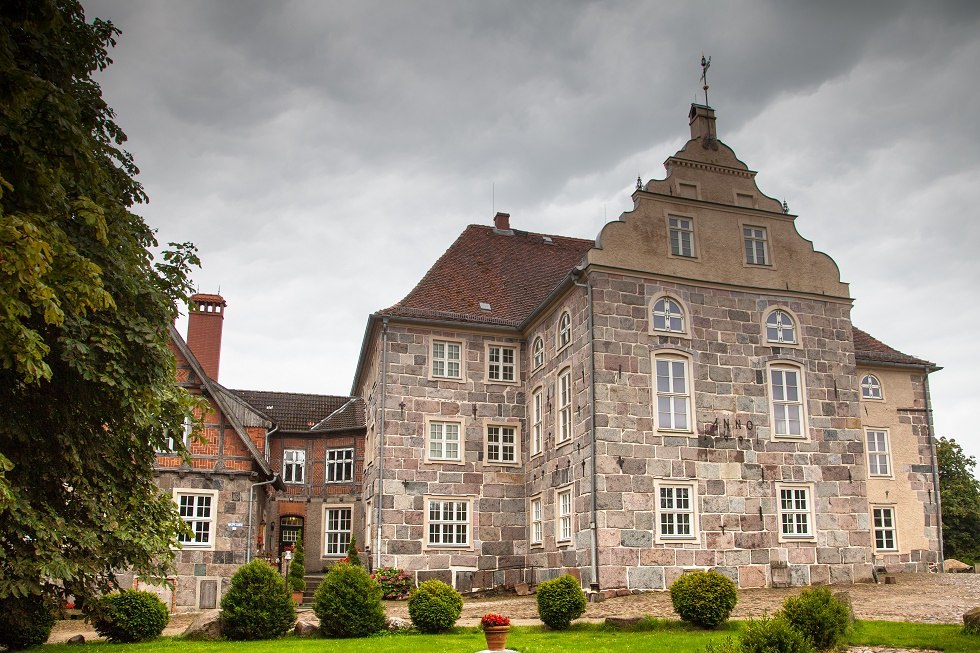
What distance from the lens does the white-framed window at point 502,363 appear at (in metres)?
29.6

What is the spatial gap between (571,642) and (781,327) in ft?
47.3

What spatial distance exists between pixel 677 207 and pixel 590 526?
9.66 metres

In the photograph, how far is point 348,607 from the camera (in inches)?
658

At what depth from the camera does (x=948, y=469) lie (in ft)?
135

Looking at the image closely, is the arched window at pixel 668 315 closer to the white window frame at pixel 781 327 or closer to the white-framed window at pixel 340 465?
the white window frame at pixel 781 327

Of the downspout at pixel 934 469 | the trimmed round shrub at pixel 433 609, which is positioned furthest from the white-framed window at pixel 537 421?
the downspout at pixel 934 469

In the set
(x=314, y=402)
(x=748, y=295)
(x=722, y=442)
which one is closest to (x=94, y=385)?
(x=722, y=442)

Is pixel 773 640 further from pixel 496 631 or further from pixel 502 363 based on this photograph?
pixel 502 363

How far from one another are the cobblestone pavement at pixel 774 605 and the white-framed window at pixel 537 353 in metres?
7.52

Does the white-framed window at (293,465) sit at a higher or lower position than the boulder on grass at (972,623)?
higher

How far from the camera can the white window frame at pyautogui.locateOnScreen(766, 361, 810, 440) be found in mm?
25156

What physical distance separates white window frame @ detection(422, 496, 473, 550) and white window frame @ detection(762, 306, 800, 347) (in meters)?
10.6

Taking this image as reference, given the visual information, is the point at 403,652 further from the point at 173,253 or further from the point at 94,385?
the point at 173,253

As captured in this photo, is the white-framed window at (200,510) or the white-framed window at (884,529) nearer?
the white-framed window at (200,510)
